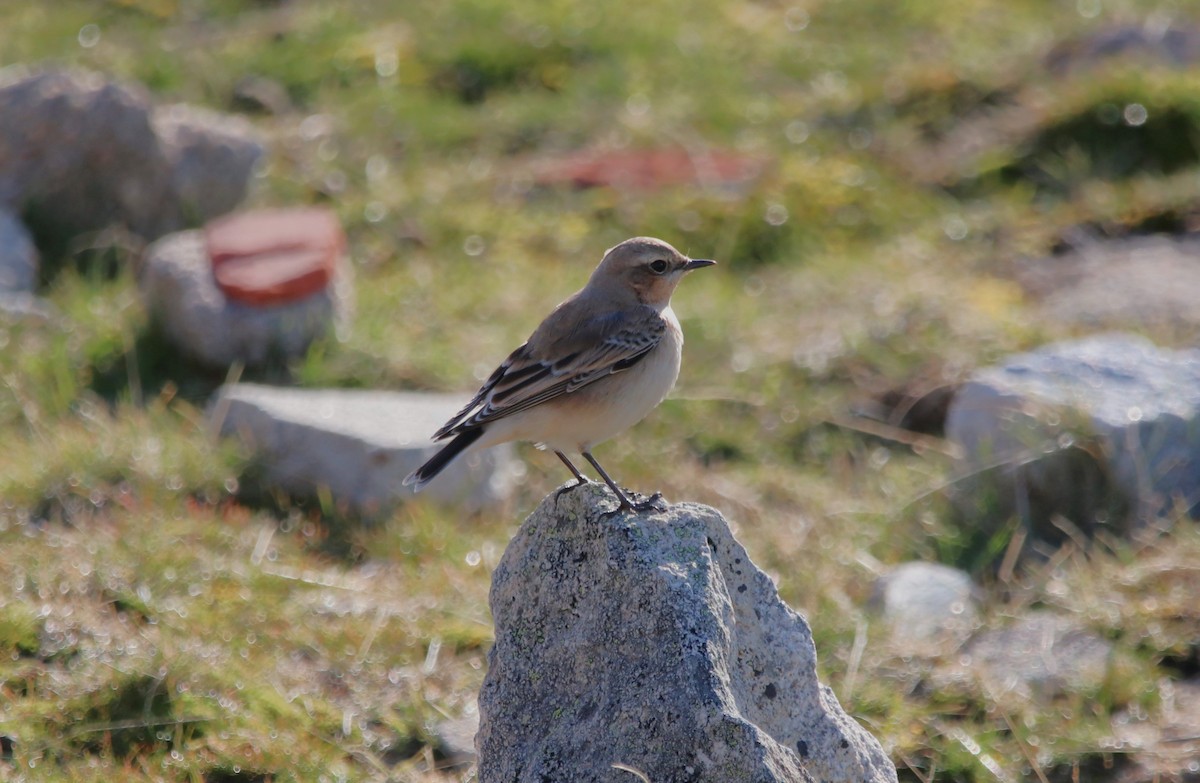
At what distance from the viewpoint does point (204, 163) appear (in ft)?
36.8

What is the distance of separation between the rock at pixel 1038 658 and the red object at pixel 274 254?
4956 mm

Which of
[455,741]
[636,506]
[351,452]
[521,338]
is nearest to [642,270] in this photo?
[636,506]

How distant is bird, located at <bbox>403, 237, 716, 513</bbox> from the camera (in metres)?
5.70

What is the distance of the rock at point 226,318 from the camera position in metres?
9.59

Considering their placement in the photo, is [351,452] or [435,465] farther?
[351,452]

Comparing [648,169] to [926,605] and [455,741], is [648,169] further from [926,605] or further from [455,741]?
[455,741]

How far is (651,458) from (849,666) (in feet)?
8.71

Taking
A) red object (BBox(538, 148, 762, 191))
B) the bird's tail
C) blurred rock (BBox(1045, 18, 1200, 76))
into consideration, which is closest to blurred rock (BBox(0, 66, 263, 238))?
red object (BBox(538, 148, 762, 191))

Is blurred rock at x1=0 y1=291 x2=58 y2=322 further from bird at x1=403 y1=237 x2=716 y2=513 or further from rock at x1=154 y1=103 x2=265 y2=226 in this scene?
bird at x1=403 y1=237 x2=716 y2=513

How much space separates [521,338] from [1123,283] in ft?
13.3

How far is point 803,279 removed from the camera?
10695 millimetres

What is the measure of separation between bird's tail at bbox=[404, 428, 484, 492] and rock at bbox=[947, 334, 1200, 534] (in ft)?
10.8

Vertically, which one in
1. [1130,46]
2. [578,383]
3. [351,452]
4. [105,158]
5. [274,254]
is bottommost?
[1130,46]

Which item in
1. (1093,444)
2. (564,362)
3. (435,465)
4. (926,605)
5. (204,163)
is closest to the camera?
(435,465)
